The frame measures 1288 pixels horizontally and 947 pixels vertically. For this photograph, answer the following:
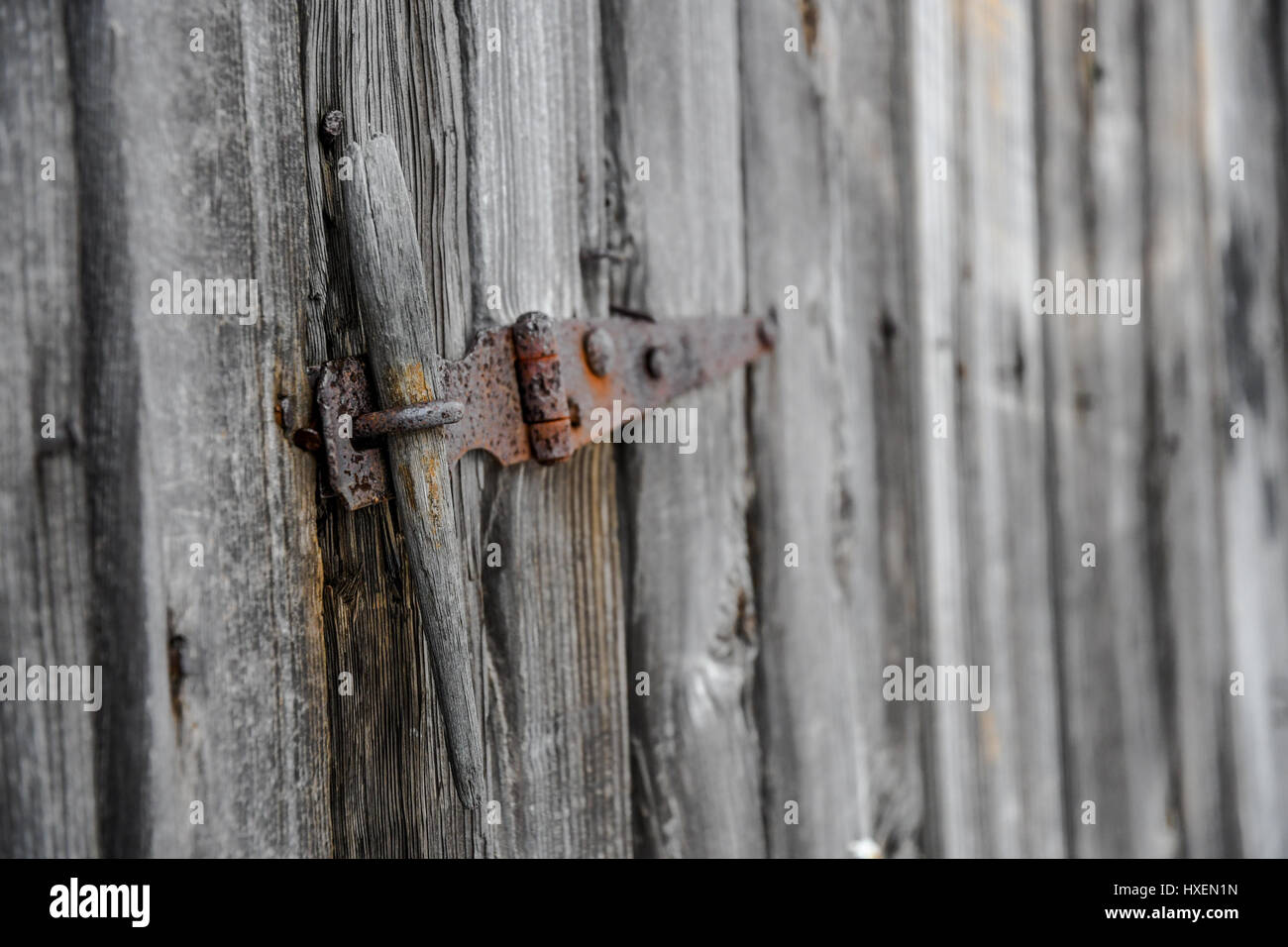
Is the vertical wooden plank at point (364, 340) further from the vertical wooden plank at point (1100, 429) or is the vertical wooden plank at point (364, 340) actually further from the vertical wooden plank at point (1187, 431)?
the vertical wooden plank at point (1187, 431)

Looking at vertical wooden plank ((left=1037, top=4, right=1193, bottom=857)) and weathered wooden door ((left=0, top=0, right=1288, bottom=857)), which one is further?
vertical wooden plank ((left=1037, top=4, right=1193, bottom=857))

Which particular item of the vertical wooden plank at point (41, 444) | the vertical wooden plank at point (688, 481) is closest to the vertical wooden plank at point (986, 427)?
the vertical wooden plank at point (688, 481)

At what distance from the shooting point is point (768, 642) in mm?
962

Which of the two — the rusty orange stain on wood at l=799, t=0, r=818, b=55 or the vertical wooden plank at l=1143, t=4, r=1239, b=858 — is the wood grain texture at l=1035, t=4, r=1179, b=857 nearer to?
the vertical wooden plank at l=1143, t=4, r=1239, b=858

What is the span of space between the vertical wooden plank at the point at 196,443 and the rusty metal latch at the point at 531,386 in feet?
0.12

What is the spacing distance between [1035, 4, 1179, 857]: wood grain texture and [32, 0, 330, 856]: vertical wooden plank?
3.47ft

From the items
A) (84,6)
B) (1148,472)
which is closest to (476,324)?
(84,6)

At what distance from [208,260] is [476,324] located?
0.21 metres

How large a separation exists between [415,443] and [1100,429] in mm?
1108

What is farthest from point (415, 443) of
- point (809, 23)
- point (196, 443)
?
point (809, 23)

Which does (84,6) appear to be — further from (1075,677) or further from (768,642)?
(1075,677)

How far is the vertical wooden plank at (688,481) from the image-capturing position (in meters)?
0.83

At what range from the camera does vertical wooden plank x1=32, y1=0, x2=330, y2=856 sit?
49 cm

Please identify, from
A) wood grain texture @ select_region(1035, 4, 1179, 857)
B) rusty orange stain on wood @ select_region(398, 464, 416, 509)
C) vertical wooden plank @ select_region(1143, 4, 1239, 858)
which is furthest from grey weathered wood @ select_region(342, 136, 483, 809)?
vertical wooden plank @ select_region(1143, 4, 1239, 858)
